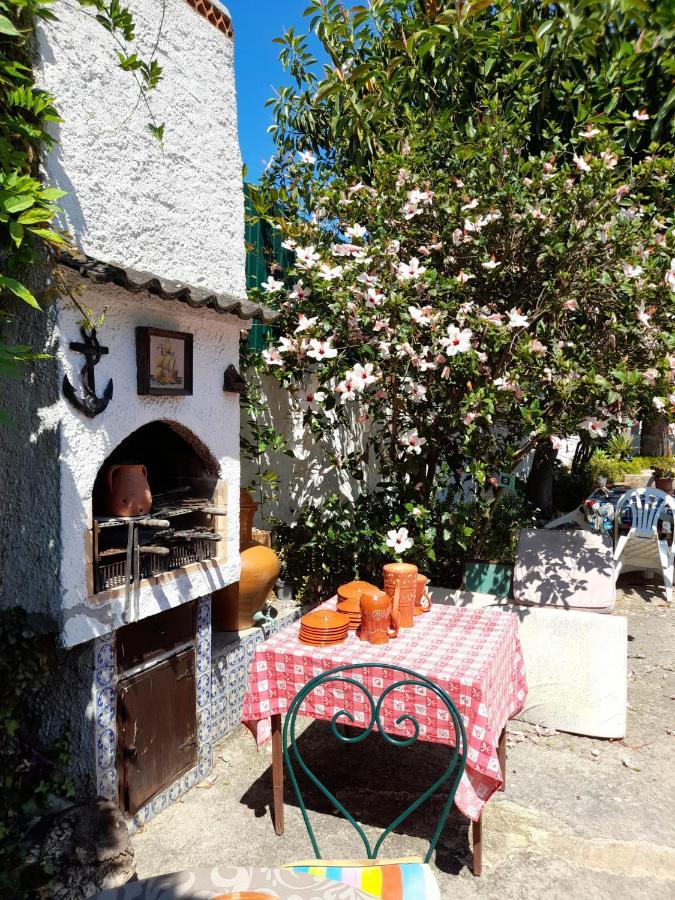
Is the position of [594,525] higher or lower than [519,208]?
lower

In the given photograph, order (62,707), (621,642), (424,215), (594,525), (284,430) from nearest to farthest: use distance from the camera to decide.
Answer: (62,707) → (621,642) → (424,215) → (284,430) → (594,525)

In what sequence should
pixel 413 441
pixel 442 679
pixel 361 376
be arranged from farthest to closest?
pixel 413 441, pixel 361 376, pixel 442 679

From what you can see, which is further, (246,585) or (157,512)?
(246,585)

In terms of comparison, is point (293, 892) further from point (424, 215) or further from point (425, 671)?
point (424, 215)

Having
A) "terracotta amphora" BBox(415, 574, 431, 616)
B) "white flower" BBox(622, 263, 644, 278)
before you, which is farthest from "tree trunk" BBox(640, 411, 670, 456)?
"terracotta amphora" BBox(415, 574, 431, 616)

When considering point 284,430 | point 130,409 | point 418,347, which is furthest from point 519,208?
point 130,409

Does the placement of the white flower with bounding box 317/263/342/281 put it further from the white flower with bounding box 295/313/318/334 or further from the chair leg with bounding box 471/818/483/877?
the chair leg with bounding box 471/818/483/877

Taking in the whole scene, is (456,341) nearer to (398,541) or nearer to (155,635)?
(398,541)

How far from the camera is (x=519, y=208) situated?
4.57 metres

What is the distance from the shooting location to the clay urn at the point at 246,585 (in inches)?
177

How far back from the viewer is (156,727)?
3.60 metres

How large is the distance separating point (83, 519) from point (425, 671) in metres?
1.71

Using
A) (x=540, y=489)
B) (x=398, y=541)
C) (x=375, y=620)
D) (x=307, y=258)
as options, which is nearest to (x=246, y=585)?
(x=398, y=541)

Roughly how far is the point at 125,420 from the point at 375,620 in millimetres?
1621
